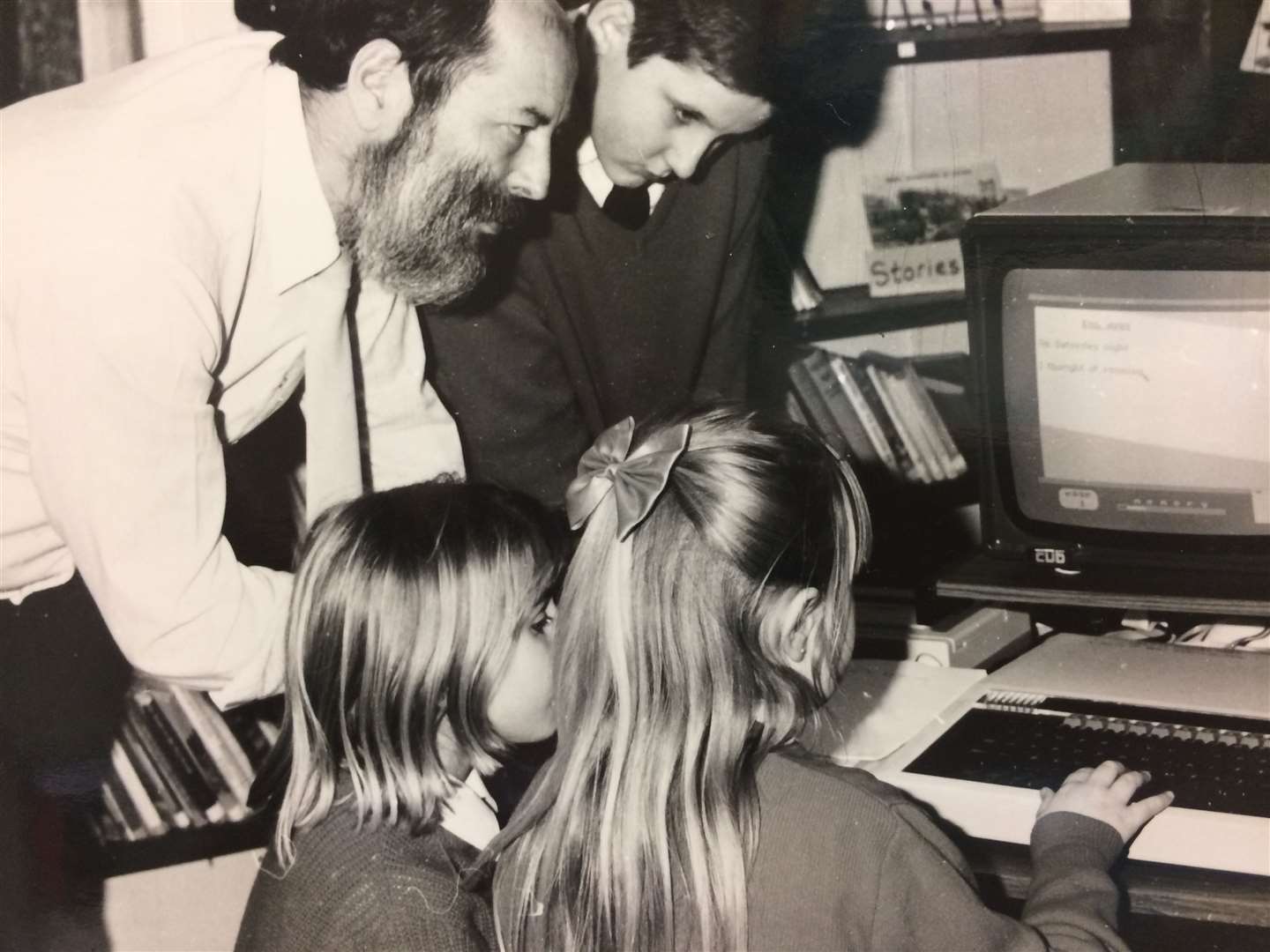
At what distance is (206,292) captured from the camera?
1.21 m

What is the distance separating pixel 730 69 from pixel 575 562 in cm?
66

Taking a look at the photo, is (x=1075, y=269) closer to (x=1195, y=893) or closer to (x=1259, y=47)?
(x=1259, y=47)

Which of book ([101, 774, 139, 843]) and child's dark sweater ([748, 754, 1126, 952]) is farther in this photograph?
book ([101, 774, 139, 843])

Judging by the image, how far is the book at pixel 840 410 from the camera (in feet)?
5.67

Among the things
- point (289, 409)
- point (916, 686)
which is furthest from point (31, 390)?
point (916, 686)

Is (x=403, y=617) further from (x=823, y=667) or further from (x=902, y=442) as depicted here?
(x=902, y=442)

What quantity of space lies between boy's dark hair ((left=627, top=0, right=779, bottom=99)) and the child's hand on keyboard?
2.88 feet

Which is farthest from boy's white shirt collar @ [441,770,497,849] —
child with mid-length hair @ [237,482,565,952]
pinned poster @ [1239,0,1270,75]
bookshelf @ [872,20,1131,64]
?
pinned poster @ [1239,0,1270,75]

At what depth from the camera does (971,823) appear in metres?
1.27

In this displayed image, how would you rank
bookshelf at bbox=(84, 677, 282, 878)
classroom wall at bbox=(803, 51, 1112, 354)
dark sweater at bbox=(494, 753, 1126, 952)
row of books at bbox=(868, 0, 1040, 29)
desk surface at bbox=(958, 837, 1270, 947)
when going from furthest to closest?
1. classroom wall at bbox=(803, 51, 1112, 354)
2. row of books at bbox=(868, 0, 1040, 29)
3. bookshelf at bbox=(84, 677, 282, 878)
4. desk surface at bbox=(958, 837, 1270, 947)
5. dark sweater at bbox=(494, 753, 1126, 952)

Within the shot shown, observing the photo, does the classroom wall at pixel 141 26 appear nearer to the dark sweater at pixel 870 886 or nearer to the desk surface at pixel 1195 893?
the dark sweater at pixel 870 886

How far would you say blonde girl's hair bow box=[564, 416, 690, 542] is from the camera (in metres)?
1.09

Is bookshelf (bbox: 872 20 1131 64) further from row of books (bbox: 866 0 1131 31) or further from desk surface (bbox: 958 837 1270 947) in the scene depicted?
desk surface (bbox: 958 837 1270 947)

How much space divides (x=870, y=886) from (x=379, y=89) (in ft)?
2.95
